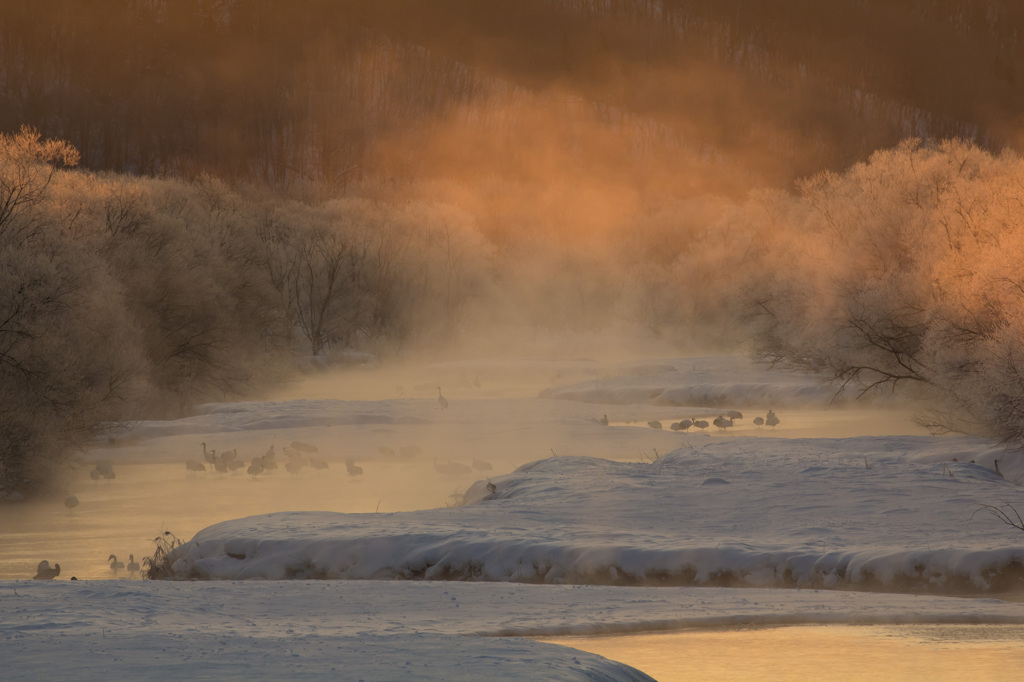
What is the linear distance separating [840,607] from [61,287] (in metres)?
19.4

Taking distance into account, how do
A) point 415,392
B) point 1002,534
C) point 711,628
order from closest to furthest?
point 711,628
point 1002,534
point 415,392

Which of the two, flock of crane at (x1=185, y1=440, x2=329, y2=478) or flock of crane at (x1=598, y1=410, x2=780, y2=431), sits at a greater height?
flock of crane at (x1=598, y1=410, x2=780, y2=431)

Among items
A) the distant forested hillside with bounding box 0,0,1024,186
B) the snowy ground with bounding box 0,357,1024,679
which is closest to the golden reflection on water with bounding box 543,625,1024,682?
the snowy ground with bounding box 0,357,1024,679

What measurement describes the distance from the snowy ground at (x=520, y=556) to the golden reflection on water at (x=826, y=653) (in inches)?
16.0

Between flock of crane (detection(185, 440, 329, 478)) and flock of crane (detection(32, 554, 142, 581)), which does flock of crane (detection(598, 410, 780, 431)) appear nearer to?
flock of crane (detection(185, 440, 329, 478))

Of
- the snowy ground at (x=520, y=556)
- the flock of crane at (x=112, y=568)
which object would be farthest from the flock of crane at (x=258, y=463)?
the flock of crane at (x=112, y=568)

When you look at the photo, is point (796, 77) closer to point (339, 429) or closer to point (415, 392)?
point (415, 392)

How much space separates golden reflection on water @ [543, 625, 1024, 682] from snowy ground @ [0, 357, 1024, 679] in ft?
1.33

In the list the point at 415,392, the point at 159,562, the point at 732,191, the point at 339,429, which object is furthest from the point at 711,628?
the point at 732,191

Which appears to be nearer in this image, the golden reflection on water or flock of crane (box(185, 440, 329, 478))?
the golden reflection on water

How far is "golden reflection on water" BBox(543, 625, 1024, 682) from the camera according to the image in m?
9.66

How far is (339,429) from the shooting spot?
1254 inches

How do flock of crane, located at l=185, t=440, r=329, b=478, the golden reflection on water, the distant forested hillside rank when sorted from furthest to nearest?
1. the distant forested hillside
2. flock of crane, located at l=185, t=440, r=329, b=478
3. the golden reflection on water

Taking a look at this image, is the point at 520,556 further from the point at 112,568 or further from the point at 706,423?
the point at 706,423
